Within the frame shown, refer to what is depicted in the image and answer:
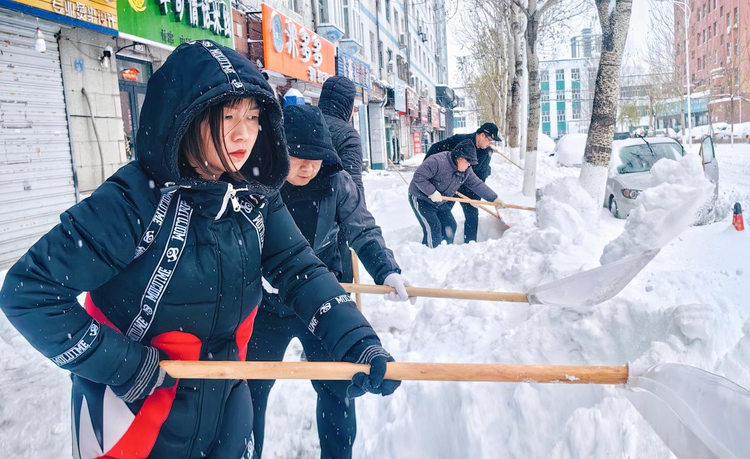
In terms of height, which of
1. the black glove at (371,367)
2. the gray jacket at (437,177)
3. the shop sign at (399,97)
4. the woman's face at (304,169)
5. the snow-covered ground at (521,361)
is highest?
the shop sign at (399,97)

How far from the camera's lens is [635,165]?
32.8ft

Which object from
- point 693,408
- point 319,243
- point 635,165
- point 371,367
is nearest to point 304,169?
point 319,243

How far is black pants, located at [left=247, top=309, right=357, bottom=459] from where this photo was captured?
2.54 meters

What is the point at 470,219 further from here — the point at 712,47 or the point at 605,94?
the point at 712,47

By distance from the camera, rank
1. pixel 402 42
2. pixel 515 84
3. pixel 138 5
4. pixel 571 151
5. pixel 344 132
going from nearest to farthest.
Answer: pixel 344 132
pixel 138 5
pixel 515 84
pixel 571 151
pixel 402 42

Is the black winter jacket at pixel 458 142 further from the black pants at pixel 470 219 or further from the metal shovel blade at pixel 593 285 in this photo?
the metal shovel blade at pixel 593 285

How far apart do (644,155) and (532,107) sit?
3.62 m

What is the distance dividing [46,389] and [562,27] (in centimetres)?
2243

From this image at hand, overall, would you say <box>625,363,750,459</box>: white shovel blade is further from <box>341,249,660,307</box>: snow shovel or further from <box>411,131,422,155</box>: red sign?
→ <box>411,131,422,155</box>: red sign

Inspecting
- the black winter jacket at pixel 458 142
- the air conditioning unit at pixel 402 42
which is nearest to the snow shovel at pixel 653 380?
the black winter jacket at pixel 458 142

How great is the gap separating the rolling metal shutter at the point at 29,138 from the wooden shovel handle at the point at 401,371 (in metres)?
6.74

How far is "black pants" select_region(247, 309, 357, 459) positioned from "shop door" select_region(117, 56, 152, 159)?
743 cm

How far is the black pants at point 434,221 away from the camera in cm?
713

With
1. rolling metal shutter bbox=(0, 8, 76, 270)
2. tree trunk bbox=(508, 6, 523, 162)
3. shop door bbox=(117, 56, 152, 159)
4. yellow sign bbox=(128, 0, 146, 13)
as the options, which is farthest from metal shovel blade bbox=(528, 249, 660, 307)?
tree trunk bbox=(508, 6, 523, 162)
